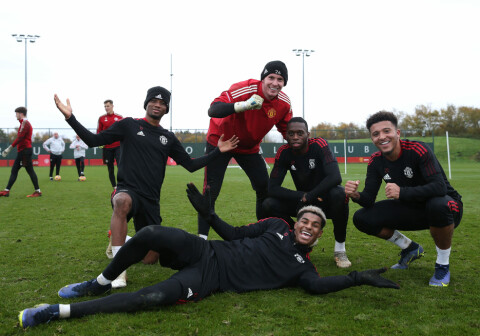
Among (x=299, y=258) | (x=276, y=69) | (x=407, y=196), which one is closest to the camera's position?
(x=299, y=258)

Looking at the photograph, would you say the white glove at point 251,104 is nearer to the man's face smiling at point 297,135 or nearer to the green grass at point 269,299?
the man's face smiling at point 297,135

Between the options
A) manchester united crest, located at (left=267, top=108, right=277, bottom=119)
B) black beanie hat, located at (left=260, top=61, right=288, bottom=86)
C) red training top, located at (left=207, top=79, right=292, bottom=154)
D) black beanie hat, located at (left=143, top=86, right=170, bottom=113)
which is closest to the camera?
black beanie hat, located at (left=143, top=86, right=170, bottom=113)

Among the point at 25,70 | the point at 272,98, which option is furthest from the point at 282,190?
the point at 25,70

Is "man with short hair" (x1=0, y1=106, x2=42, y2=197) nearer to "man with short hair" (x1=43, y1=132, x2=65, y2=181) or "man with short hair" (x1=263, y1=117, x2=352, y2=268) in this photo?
"man with short hair" (x1=43, y1=132, x2=65, y2=181)

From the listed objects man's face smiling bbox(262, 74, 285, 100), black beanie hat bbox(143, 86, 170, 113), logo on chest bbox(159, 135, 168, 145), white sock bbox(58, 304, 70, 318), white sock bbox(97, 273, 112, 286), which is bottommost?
white sock bbox(58, 304, 70, 318)

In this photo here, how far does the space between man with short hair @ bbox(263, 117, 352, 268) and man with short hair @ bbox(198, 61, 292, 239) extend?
16.6 inches

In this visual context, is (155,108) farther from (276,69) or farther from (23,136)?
(23,136)

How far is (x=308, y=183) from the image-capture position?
5.03 meters

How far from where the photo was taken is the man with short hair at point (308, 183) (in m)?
4.72

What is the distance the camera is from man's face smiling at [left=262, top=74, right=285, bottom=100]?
16.5ft

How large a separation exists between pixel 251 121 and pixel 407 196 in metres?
2.11

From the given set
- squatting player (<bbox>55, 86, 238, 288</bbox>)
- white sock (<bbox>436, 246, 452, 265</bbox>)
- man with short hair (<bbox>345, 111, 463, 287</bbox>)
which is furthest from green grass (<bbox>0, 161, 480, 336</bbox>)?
squatting player (<bbox>55, 86, 238, 288</bbox>)

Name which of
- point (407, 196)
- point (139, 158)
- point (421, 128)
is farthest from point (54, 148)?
point (421, 128)

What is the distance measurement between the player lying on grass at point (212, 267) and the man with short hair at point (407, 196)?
0.93 meters
